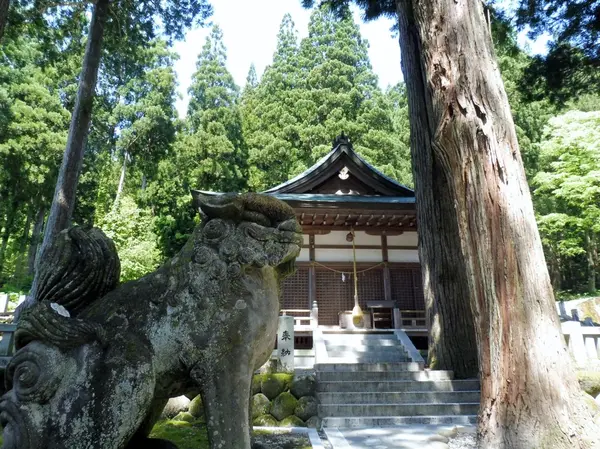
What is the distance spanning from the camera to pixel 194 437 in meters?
3.99

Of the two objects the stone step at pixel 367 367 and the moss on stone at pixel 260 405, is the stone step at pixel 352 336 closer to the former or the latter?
the stone step at pixel 367 367

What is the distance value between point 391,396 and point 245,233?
4975mm

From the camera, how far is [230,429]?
1.93 m

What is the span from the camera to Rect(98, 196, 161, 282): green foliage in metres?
15.4

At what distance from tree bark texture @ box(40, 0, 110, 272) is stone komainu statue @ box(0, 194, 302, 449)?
631 centimetres

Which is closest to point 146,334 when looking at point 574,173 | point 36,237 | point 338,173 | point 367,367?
point 367,367

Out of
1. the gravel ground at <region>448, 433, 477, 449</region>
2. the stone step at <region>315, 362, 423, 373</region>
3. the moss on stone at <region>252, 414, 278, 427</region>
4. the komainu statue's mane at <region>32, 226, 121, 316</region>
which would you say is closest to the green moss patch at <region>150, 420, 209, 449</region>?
the moss on stone at <region>252, 414, 278, 427</region>

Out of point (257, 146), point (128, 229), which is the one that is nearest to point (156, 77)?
point (257, 146)

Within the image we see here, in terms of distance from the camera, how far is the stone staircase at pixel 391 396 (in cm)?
575

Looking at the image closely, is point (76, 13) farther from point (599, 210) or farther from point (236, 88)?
point (599, 210)

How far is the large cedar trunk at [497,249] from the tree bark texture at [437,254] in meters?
3.50

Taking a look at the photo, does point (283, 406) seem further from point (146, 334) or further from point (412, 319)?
point (412, 319)

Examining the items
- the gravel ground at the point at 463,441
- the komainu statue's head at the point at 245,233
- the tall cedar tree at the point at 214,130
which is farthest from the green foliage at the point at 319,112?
the komainu statue's head at the point at 245,233

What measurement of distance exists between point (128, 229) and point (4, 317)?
5025 millimetres
